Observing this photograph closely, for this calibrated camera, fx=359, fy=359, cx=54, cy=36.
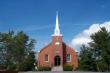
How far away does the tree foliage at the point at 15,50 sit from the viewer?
216 feet

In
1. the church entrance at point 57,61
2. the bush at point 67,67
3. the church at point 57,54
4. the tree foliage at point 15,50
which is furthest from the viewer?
the church entrance at point 57,61

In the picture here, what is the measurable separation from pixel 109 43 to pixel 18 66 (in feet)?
63.0

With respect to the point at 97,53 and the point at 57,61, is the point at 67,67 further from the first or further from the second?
the point at 97,53

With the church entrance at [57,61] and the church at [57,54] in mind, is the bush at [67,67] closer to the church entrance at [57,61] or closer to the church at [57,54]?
the church at [57,54]

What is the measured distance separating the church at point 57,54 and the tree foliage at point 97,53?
37.9ft

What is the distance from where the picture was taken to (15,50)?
71.4m

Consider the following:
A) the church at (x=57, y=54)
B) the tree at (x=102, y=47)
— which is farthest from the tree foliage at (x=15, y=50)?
the tree at (x=102, y=47)

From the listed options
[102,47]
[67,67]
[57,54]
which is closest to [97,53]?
[102,47]

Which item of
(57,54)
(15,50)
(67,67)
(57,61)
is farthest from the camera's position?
(57,61)

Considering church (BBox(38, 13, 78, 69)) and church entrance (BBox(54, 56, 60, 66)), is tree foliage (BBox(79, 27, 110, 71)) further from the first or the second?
church entrance (BBox(54, 56, 60, 66))

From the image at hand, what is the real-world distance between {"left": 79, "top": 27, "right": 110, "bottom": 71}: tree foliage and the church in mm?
11564

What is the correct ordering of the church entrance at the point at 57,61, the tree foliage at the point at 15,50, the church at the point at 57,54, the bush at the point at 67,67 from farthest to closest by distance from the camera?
the church entrance at the point at 57,61 → the church at the point at 57,54 → the bush at the point at 67,67 → the tree foliage at the point at 15,50

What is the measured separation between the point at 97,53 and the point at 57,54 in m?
14.6

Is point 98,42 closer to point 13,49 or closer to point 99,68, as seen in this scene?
point 99,68
